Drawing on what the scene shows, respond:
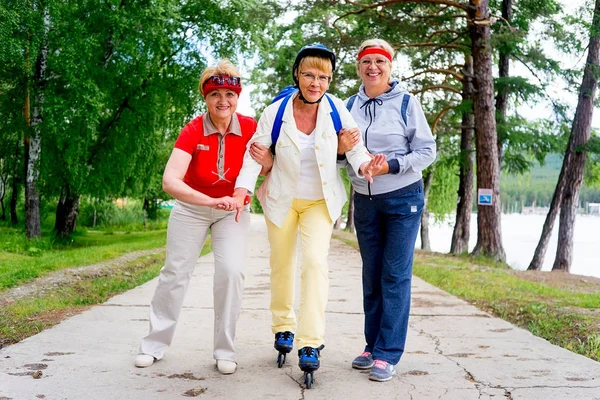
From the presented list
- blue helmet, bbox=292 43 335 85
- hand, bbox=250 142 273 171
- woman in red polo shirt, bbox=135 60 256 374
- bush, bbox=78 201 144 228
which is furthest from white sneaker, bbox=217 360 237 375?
bush, bbox=78 201 144 228

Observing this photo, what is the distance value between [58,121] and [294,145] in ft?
52.1

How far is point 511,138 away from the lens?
1758 centimetres

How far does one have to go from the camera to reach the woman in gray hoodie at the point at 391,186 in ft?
14.1

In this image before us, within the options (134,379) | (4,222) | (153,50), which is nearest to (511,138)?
(153,50)

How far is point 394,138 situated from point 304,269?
3.45ft

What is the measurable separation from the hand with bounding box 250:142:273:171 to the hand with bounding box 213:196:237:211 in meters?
0.33

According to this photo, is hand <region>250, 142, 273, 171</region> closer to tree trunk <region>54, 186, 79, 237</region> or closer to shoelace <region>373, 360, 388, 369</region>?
shoelace <region>373, 360, 388, 369</region>

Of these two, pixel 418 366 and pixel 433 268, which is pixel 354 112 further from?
pixel 433 268

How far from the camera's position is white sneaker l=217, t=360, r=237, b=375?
4203mm

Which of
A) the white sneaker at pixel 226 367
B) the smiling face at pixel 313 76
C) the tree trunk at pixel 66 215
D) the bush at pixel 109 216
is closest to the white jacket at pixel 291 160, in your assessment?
the smiling face at pixel 313 76

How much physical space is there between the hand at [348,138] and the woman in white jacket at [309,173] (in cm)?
3

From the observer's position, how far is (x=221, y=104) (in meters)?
4.34

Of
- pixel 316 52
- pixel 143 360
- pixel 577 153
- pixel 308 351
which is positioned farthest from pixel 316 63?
pixel 577 153

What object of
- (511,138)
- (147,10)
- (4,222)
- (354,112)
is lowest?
(4,222)
